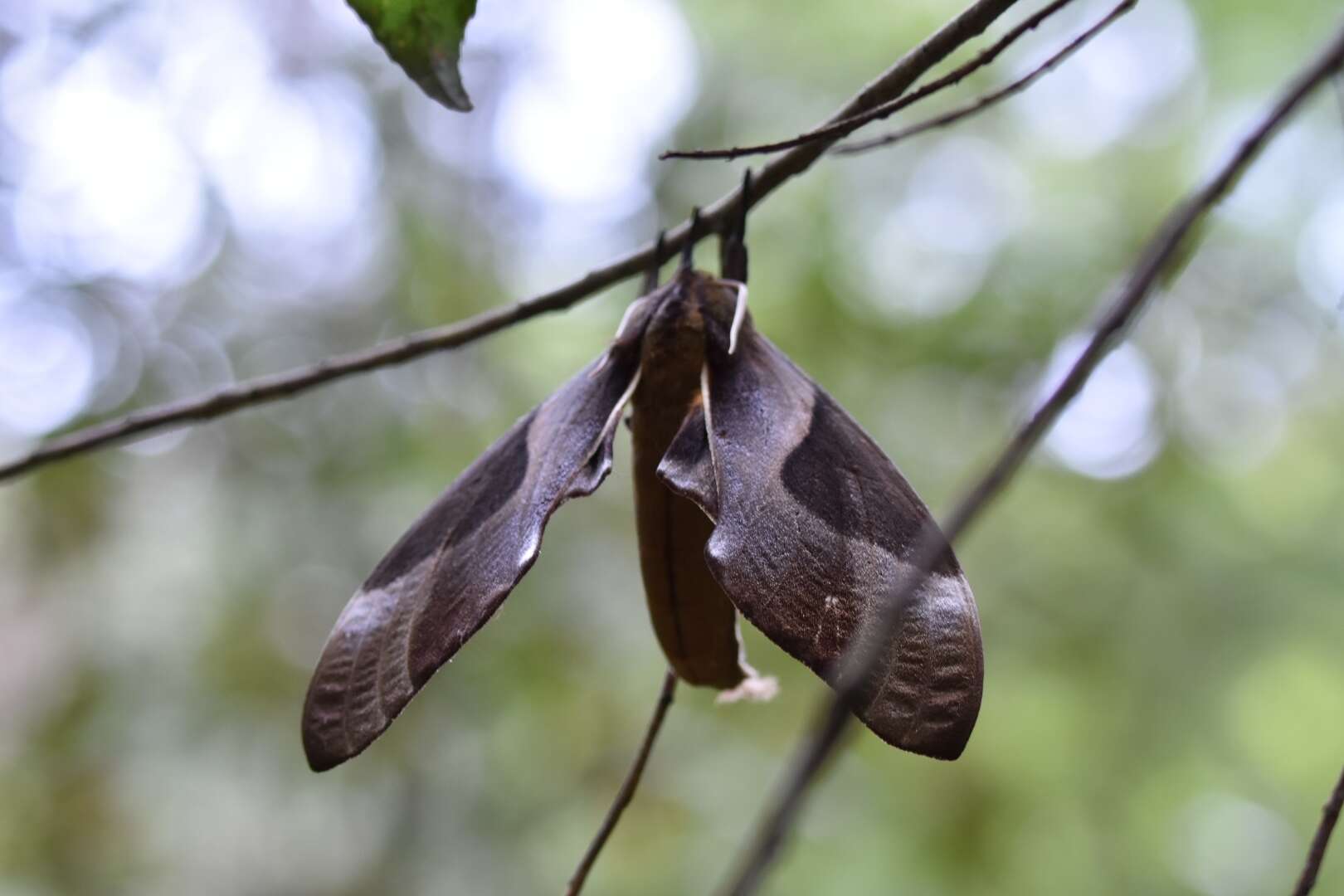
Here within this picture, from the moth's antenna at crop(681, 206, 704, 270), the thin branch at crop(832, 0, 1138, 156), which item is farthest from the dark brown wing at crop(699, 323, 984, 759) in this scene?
the thin branch at crop(832, 0, 1138, 156)

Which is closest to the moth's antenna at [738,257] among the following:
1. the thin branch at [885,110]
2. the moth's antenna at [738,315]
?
the moth's antenna at [738,315]

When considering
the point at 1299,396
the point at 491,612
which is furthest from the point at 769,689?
the point at 1299,396

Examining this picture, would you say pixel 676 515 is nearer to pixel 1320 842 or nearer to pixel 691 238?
pixel 691 238

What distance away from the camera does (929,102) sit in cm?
274

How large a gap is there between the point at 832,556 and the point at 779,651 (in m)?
1.94

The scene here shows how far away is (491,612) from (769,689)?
0.38 meters

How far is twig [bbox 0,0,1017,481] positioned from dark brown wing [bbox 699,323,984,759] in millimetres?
171

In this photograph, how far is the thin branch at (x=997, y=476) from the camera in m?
0.32

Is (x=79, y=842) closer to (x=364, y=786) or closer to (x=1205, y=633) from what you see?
(x=364, y=786)

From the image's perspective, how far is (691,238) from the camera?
88 cm

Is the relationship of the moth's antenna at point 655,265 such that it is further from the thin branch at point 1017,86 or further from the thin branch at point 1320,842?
the thin branch at point 1320,842

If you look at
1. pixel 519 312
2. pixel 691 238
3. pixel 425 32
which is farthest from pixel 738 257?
pixel 425 32

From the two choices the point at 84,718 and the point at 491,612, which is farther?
the point at 84,718

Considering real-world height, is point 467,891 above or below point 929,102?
below
